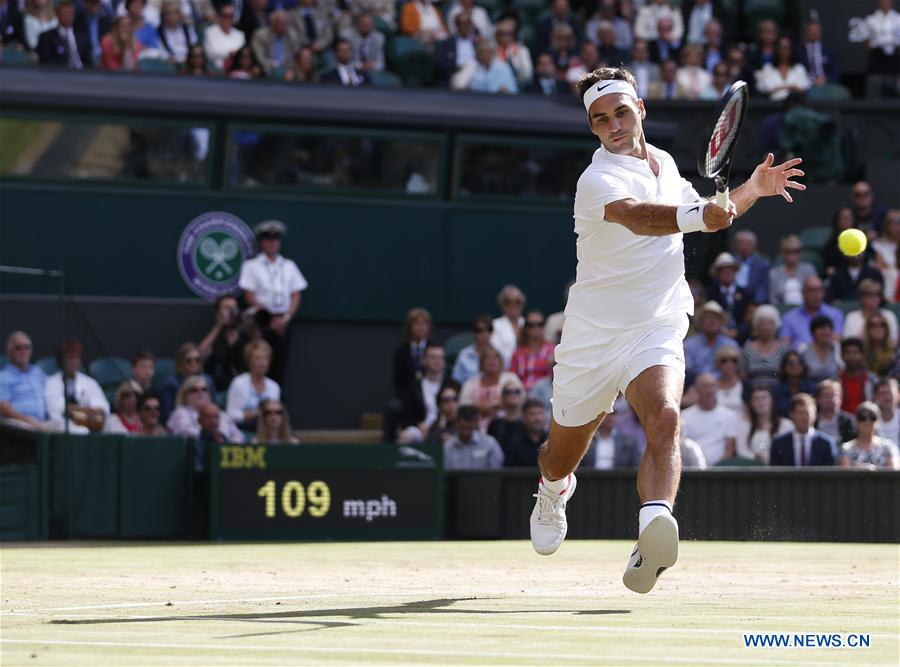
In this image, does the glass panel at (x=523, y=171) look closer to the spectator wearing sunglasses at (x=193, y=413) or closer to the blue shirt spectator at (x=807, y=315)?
the blue shirt spectator at (x=807, y=315)

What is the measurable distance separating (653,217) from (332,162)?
12237 mm

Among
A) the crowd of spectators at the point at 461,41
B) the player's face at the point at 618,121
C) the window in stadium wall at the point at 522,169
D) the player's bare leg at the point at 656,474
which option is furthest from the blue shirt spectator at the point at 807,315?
the player's bare leg at the point at 656,474

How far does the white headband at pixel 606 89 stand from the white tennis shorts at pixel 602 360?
973mm

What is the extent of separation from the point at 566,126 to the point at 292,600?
1218cm

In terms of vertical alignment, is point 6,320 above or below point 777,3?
below

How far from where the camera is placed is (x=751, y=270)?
17.4 meters

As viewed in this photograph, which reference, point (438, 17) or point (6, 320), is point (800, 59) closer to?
point (438, 17)

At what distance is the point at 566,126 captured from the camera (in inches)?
755

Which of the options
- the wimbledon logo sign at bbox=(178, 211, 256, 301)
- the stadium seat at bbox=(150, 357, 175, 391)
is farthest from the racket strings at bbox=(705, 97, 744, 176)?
the wimbledon logo sign at bbox=(178, 211, 256, 301)

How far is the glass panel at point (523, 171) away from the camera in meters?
19.5

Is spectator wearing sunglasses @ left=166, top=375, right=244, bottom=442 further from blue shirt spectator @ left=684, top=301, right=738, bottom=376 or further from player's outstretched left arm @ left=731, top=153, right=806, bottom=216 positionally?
player's outstretched left arm @ left=731, top=153, right=806, bottom=216

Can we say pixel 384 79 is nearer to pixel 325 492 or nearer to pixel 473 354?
pixel 473 354

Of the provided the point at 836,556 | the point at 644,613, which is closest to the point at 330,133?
the point at 836,556

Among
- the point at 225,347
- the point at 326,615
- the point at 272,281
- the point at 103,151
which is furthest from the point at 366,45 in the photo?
the point at 326,615
